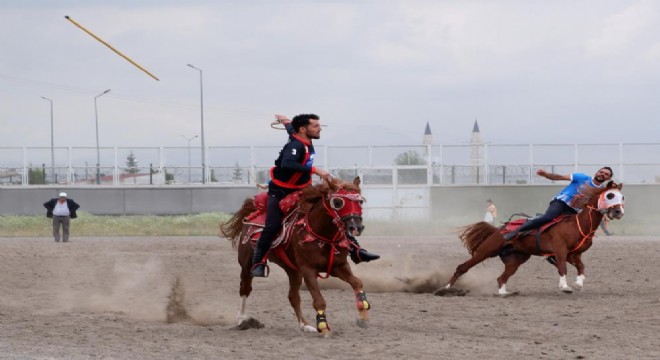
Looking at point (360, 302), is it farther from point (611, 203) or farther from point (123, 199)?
point (123, 199)

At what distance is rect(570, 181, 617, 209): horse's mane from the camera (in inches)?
704

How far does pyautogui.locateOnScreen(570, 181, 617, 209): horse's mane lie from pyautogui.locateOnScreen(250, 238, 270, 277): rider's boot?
6359 mm

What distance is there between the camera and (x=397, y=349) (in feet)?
37.8

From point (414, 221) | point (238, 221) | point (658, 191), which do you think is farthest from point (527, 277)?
point (658, 191)

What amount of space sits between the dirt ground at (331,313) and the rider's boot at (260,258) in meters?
0.68

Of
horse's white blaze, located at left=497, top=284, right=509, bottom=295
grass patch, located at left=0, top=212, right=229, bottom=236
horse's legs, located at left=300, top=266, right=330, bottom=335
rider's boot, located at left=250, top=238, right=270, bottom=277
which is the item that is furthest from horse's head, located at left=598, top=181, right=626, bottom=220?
grass patch, located at left=0, top=212, right=229, bottom=236

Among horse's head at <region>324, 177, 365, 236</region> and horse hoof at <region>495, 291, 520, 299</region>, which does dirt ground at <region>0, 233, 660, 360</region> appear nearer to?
horse hoof at <region>495, 291, 520, 299</region>

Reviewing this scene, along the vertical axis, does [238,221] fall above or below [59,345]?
above

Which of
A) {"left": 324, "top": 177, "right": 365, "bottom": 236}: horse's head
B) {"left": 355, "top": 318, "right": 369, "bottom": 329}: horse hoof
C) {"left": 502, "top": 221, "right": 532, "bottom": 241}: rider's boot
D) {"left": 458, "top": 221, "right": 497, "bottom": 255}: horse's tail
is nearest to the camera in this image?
{"left": 324, "top": 177, "right": 365, "bottom": 236}: horse's head

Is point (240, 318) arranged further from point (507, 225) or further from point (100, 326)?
point (507, 225)

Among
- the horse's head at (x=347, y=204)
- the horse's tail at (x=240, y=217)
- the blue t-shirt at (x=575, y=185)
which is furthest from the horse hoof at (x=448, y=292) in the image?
A: the horse's head at (x=347, y=204)

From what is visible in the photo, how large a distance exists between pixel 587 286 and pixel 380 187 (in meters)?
33.1

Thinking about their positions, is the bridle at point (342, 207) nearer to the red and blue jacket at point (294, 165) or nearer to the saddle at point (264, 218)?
the red and blue jacket at point (294, 165)

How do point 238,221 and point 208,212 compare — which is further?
point 208,212
